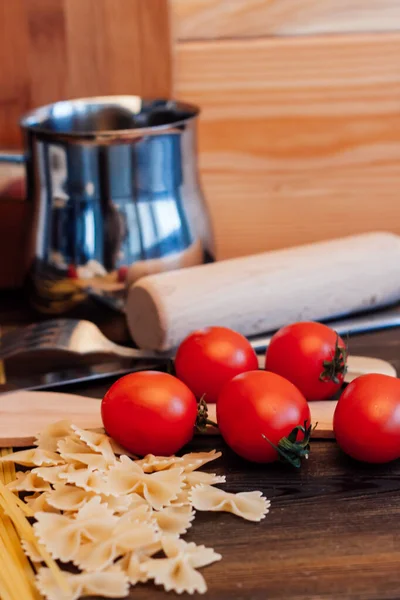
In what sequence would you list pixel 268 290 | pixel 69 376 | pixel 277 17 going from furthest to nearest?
pixel 277 17 < pixel 268 290 < pixel 69 376

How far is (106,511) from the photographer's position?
27.3 inches

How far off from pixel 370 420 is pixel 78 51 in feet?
2.52

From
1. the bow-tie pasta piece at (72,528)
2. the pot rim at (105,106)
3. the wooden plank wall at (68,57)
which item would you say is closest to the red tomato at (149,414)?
the bow-tie pasta piece at (72,528)

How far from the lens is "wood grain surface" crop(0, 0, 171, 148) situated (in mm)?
1250

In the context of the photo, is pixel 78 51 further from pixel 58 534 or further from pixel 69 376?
pixel 58 534

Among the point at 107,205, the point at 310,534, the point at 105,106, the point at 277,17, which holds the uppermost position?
the point at 277,17

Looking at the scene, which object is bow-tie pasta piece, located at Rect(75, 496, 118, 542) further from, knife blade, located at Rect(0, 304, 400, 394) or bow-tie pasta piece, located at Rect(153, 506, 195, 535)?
knife blade, located at Rect(0, 304, 400, 394)

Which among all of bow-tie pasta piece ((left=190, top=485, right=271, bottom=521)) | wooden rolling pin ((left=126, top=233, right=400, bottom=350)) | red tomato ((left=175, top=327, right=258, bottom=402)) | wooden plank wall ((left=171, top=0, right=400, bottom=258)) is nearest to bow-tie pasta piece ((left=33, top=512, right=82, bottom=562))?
bow-tie pasta piece ((left=190, top=485, right=271, bottom=521))

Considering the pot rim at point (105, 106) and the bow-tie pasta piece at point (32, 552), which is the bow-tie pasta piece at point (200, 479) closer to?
the bow-tie pasta piece at point (32, 552)

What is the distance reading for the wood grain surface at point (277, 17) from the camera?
123 cm

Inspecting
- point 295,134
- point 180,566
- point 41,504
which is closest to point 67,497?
point 41,504

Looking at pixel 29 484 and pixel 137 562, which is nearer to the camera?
pixel 137 562

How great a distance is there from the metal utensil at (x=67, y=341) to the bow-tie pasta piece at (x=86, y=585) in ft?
1.32

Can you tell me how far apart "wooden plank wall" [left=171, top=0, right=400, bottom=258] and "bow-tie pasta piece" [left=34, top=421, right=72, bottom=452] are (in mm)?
585
